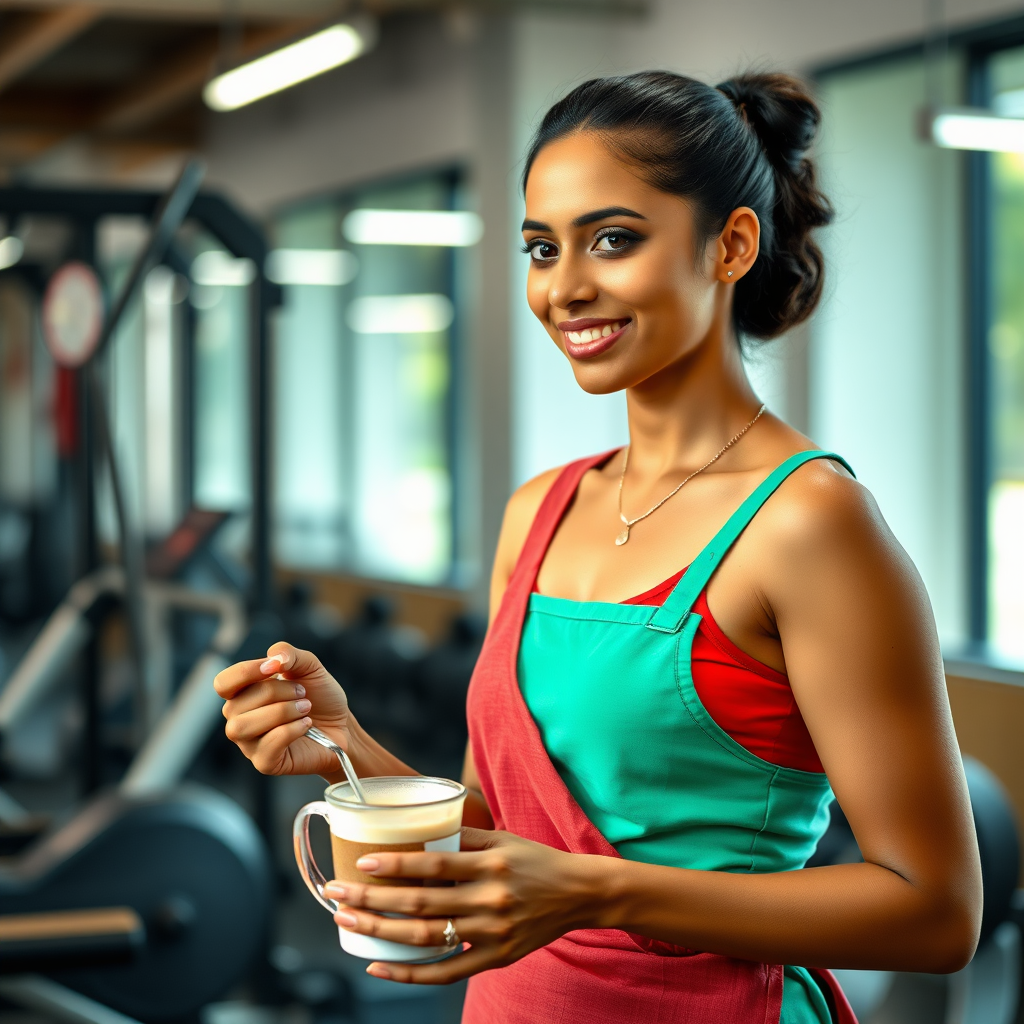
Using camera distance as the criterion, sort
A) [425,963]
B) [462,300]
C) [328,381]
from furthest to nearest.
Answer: [328,381], [462,300], [425,963]

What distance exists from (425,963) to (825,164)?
355cm

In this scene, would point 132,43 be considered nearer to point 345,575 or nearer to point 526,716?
point 345,575

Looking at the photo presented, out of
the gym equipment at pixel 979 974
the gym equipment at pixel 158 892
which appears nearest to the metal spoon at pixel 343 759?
the gym equipment at pixel 979 974

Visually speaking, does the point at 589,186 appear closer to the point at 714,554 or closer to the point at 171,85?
the point at 714,554

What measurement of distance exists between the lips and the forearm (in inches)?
15.5

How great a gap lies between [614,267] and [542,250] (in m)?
0.08

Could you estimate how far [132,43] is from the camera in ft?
23.3

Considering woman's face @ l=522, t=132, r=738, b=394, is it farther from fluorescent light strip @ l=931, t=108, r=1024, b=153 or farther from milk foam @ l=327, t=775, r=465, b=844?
fluorescent light strip @ l=931, t=108, r=1024, b=153

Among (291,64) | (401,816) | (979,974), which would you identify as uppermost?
(291,64)

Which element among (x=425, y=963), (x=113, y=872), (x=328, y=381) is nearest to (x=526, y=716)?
(x=425, y=963)

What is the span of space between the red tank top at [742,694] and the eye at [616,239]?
285mm

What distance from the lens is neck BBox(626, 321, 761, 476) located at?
1116 mm

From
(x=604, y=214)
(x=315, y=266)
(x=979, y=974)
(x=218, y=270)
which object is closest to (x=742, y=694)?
(x=604, y=214)

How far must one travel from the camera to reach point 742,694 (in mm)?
982
